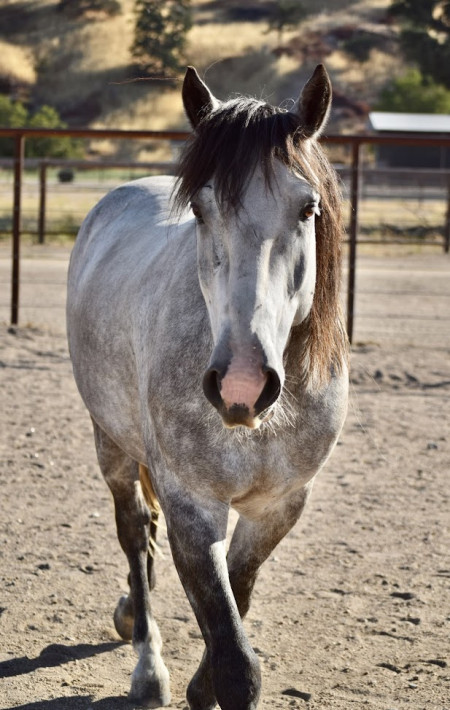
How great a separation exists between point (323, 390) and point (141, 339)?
22.3 inches

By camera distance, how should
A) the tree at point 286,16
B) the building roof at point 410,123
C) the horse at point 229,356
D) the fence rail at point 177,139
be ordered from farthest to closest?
the tree at point 286,16, the building roof at point 410,123, the fence rail at point 177,139, the horse at point 229,356

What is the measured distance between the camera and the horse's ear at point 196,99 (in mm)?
2381

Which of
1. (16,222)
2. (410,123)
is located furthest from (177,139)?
(410,123)

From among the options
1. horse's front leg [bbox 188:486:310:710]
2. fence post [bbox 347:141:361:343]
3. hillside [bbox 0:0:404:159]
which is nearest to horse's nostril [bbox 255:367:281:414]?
horse's front leg [bbox 188:486:310:710]

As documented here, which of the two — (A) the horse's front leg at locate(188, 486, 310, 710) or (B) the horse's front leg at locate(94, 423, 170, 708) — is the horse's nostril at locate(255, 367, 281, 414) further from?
(B) the horse's front leg at locate(94, 423, 170, 708)

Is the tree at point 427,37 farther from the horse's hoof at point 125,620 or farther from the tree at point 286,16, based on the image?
the horse's hoof at point 125,620

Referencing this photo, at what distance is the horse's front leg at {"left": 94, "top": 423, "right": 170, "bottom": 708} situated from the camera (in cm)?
293

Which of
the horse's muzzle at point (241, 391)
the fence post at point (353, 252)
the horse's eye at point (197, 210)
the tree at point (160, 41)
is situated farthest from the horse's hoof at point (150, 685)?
the tree at point (160, 41)

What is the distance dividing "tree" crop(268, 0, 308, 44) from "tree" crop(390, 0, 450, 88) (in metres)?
21.3

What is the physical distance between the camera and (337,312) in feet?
8.49

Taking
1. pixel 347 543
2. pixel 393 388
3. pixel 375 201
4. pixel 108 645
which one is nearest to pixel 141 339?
pixel 108 645

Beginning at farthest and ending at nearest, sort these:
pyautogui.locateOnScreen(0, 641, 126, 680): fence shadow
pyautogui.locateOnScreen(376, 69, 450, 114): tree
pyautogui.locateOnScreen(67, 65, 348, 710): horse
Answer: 1. pyautogui.locateOnScreen(376, 69, 450, 114): tree
2. pyautogui.locateOnScreen(0, 641, 126, 680): fence shadow
3. pyautogui.locateOnScreen(67, 65, 348, 710): horse

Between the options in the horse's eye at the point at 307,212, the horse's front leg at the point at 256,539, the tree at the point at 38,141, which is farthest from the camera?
the tree at the point at 38,141

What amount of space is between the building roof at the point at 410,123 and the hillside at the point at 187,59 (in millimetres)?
28733
